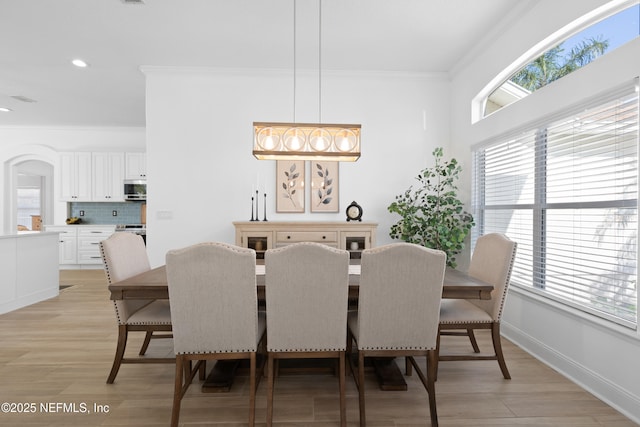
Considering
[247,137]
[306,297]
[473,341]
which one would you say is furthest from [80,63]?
[473,341]

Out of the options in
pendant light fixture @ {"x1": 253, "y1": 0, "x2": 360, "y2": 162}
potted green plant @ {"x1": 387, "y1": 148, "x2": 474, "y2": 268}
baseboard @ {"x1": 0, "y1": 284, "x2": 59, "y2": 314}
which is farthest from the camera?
baseboard @ {"x1": 0, "y1": 284, "x2": 59, "y2": 314}

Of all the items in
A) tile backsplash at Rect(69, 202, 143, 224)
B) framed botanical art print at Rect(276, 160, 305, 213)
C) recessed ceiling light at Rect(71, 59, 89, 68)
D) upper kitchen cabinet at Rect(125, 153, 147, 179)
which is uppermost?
recessed ceiling light at Rect(71, 59, 89, 68)

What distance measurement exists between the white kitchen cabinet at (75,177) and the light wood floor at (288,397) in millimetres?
4436

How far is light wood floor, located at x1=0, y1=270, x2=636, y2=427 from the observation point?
187 cm

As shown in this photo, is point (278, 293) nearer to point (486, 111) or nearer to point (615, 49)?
point (615, 49)

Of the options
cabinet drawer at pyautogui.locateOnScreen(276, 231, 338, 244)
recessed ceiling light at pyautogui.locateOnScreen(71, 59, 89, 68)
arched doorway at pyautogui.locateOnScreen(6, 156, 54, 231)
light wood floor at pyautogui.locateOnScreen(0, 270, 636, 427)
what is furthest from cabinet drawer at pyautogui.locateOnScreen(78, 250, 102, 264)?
cabinet drawer at pyautogui.locateOnScreen(276, 231, 338, 244)

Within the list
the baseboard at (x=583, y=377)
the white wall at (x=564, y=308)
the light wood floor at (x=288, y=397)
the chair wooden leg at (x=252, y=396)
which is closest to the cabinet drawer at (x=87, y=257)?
the light wood floor at (x=288, y=397)

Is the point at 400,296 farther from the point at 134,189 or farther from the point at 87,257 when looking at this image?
the point at 87,257

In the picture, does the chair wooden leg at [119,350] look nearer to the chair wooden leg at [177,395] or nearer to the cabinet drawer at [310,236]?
the chair wooden leg at [177,395]

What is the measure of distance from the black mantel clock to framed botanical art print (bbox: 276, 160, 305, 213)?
61cm

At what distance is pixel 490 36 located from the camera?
3.41m

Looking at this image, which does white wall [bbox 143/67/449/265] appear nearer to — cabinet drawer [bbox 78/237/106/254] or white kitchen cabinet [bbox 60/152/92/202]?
cabinet drawer [bbox 78/237/106/254]

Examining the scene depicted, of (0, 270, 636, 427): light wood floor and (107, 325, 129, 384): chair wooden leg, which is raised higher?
(107, 325, 129, 384): chair wooden leg

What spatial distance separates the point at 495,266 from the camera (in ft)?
7.65
